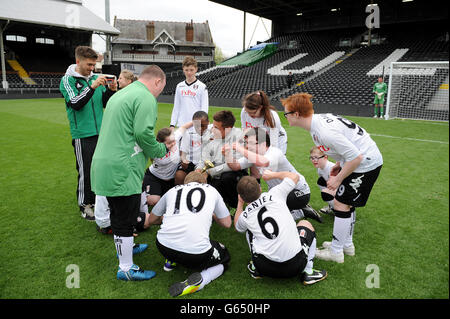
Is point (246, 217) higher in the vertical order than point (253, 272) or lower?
higher

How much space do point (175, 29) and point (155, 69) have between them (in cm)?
5291

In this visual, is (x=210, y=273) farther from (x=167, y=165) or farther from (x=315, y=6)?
(x=315, y=6)

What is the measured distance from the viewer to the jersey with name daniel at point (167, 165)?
173 inches

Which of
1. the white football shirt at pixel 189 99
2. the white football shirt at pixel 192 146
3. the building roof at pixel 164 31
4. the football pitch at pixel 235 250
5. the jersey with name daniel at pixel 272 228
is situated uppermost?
the building roof at pixel 164 31

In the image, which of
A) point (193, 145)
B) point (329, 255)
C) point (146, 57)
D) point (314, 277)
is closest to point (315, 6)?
point (146, 57)

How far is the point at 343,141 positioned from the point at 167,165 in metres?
2.64

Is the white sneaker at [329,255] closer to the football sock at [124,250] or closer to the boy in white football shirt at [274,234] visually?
the boy in white football shirt at [274,234]

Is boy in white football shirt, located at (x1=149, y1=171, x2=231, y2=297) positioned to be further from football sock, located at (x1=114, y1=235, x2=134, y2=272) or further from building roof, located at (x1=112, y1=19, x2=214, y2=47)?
building roof, located at (x1=112, y1=19, x2=214, y2=47)

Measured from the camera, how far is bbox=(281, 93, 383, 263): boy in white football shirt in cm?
270

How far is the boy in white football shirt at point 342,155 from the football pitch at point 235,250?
422 millimetres

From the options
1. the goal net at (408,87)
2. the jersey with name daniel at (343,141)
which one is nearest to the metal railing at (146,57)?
the goal net at (408,87)

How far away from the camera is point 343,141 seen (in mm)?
2629
